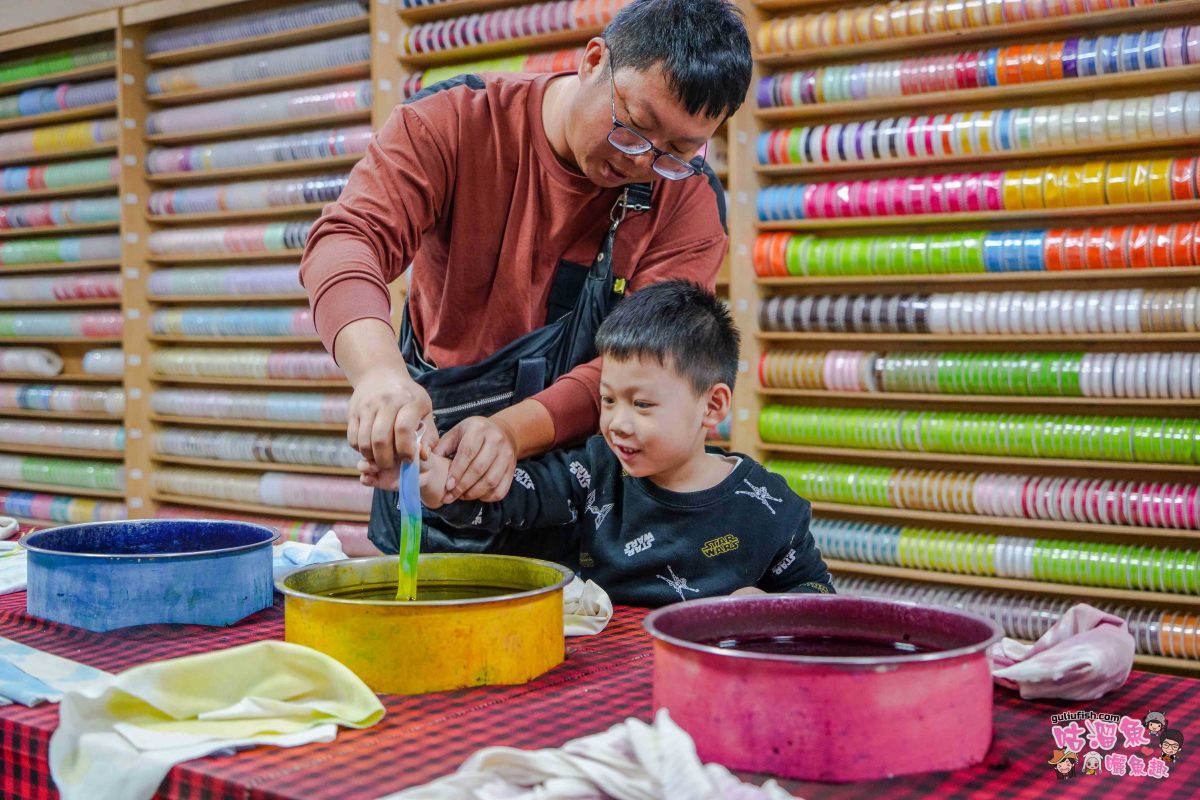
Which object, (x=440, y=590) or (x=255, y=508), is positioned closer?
(x=440, y=590)

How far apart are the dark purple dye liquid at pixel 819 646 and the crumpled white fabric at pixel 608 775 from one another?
25 centimetres

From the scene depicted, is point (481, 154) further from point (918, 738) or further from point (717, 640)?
point (918, 738)

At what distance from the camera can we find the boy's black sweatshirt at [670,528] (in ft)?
5.97

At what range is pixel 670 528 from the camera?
6.07 feet

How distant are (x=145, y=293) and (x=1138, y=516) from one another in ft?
15.8

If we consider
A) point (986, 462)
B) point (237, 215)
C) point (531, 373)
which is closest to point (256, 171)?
point (237, 215)

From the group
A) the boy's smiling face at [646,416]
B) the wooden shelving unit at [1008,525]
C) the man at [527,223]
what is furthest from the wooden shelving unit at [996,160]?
the boy's smiling face at [646,416]

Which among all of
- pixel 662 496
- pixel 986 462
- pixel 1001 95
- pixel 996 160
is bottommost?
pixel 986 462

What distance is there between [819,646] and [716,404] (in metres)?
0.81

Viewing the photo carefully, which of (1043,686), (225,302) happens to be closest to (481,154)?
(1043,686)

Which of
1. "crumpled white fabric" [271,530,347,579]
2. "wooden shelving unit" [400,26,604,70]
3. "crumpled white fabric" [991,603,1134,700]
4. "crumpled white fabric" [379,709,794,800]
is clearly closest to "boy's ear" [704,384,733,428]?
"crumpled white fabric" [271,530,347,579]

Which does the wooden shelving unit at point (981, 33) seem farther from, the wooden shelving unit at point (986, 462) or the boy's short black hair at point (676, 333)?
the boy's short black hair at point (676, 333)

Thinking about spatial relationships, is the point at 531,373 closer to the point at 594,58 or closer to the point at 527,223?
the point at 527,223

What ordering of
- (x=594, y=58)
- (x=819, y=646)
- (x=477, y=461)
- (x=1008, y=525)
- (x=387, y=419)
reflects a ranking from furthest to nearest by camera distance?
1. (x=1008, y=525)
2. (x=594, y=58)
3. (x=477, y=461)
4. (x=387, y=419)
5. (x=819, y=646)
